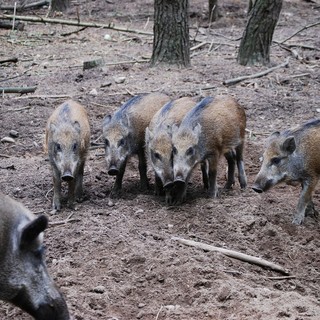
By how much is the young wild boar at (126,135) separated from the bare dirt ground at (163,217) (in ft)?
0.85

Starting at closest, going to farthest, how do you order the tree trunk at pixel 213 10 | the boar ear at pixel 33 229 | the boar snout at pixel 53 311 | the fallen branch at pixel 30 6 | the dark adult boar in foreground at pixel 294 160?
the boar ear at pixel 33 229 < the boar snout at pixel 53 311 < the dark adult boar in foreground at pixel 294 160 < the tree trunk at pixel 213 10 < the fallen branch at pixel 30 6

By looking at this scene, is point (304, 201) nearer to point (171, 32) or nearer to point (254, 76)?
point (254, 76)

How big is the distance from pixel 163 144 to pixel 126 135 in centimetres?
53

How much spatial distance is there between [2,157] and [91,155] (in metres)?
1.03

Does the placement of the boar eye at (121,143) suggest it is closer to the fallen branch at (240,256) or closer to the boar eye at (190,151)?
the boar eye at (190,151)

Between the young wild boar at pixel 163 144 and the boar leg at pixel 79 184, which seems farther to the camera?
the boar leg at pixel 79 184

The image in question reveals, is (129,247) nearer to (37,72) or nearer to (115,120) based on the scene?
(115,120)

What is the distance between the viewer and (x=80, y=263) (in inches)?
198

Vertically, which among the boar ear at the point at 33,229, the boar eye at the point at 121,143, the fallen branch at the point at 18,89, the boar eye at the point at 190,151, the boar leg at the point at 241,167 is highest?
the boar ear at the point at 33,229

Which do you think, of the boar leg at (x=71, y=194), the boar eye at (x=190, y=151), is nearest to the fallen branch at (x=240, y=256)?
the boar eye at (x=190, y=151)

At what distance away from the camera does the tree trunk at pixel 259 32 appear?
10.7 m

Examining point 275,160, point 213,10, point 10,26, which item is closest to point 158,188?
point 275,160

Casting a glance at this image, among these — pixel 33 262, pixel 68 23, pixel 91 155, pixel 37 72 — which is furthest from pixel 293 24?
pixel 33 262

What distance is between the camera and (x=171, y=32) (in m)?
10.8
